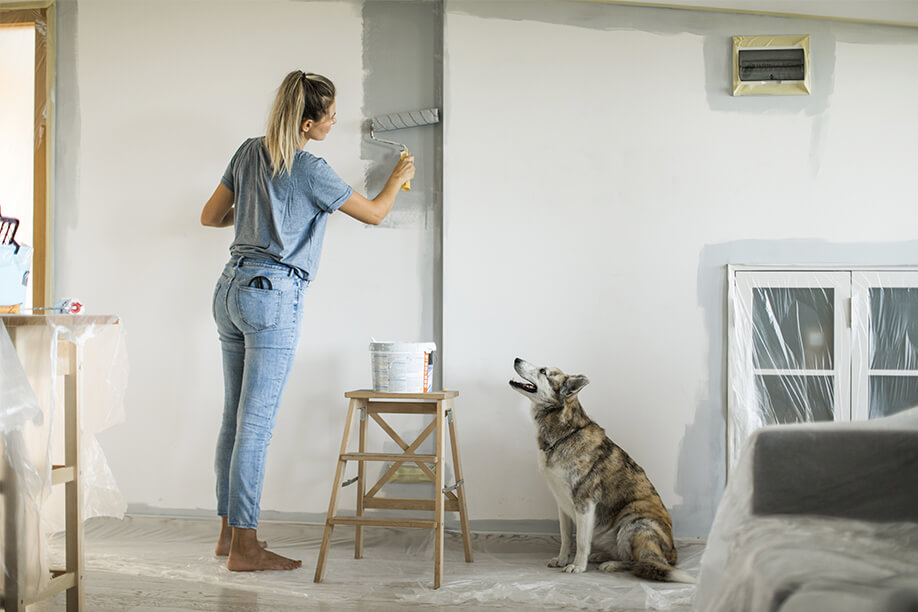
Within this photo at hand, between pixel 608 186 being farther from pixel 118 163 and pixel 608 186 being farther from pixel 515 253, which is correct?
pixel 118 163

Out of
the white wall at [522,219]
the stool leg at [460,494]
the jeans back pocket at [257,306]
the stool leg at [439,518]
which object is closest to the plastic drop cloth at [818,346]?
the white wall at [522,219]

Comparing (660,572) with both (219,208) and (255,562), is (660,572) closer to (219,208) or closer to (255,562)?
(255,562)

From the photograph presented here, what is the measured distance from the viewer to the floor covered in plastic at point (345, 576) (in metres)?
2.03

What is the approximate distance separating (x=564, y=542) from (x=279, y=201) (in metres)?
1.44

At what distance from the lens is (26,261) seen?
186cm

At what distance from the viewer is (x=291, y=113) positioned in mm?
2219

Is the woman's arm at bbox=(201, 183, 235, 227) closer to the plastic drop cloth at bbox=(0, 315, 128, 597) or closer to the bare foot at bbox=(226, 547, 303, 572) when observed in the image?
the plastic drop cloth at bbox=(0, 315, 128, 597)

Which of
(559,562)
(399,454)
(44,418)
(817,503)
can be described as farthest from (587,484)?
(44,418)

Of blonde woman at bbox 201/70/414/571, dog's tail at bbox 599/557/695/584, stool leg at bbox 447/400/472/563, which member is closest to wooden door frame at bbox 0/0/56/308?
blonde woman at bbox 201/70/414/571

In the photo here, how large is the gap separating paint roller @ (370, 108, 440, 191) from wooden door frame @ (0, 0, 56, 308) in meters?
1.32

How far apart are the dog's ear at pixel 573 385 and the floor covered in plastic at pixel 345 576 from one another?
57 cm

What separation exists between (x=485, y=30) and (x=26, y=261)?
174 cm

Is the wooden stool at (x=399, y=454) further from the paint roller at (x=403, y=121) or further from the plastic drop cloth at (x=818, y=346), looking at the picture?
the plastic drop cloth at (x=818, y=346)

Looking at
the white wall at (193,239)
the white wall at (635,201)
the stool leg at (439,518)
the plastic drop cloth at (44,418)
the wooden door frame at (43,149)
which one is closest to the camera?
the plastic drop cloth at (44,418)
